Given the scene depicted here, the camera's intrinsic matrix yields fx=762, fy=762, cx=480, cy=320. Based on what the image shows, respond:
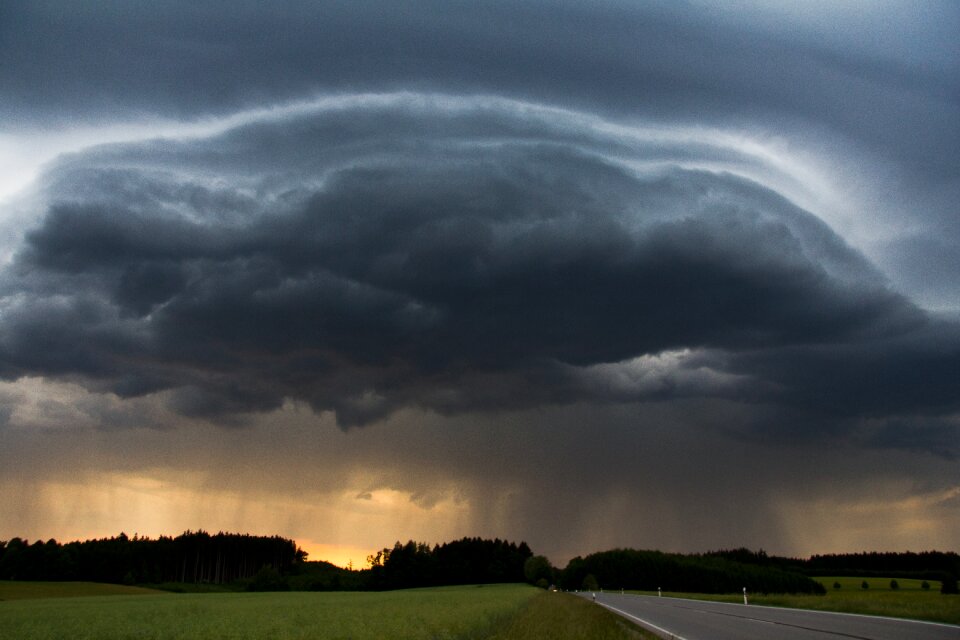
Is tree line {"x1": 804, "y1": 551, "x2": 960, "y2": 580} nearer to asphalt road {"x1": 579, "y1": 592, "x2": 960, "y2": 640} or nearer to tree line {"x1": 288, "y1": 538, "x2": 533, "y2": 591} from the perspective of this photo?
tree line {"x1": 288, "y1": 538, "x2": 533, "y2": 591}

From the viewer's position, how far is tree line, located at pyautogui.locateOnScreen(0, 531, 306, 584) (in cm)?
15950

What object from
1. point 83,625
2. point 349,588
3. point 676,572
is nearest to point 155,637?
point 83,625

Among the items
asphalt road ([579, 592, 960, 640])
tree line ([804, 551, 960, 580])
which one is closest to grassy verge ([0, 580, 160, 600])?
asphalt road ([579, 592, 960, 640])

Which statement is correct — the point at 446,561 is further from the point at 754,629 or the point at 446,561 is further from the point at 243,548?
the point at 754,629

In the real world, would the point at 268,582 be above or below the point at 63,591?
below

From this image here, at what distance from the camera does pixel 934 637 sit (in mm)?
20766

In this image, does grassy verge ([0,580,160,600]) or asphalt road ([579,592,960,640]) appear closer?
asphalt road ([579,592,960,640])

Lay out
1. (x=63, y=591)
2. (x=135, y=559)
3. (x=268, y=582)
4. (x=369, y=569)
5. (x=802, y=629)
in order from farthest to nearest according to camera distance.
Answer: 1. (x=369, y=569)
2. (x=135, y=559)
3. (x=268, y=582)
4. (x=63, y=591)
5. (x=802, y=629)

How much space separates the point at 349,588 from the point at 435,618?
14718 cm

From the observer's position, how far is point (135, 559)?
170 m

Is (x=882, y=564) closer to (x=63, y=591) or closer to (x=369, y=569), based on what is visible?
(x=369, y=569)

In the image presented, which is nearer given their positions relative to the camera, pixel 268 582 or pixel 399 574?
pixel 268 582

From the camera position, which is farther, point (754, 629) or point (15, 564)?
point (15, 564)

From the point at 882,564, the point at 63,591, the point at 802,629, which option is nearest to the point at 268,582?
the point at 63,591
